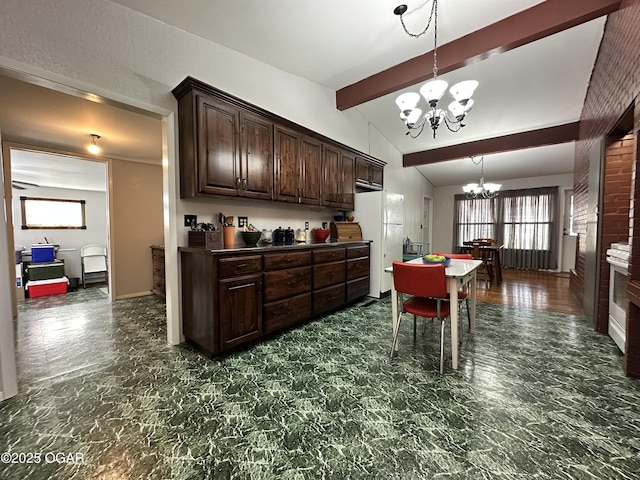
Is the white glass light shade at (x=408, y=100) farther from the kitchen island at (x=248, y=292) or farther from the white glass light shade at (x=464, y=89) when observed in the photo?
the kitchen island at (x=248, y=292)

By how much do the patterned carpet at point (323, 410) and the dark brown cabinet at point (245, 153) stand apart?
165 cm

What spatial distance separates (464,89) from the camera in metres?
2.26

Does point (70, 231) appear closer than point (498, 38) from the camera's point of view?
No

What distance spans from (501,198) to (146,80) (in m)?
8.99

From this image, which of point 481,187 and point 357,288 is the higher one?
point 481,187

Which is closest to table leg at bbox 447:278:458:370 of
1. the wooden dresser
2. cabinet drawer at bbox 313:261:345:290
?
cabinet drawer at bbox 313:261:345:290

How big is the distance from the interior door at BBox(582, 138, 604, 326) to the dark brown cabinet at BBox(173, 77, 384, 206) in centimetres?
303

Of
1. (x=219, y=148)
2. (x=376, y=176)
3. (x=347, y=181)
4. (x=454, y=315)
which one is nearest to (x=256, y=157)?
(x=219, y=148)

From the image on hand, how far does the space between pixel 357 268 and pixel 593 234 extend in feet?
9.16

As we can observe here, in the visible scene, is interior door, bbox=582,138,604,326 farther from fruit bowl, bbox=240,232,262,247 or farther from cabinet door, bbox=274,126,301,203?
fruit bowl, bbox=240,232,262,247

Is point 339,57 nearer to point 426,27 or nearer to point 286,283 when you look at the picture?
point 426,27

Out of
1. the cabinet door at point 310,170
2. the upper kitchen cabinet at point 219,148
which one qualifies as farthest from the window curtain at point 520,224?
the upper kitchen cabinet at point 219,148

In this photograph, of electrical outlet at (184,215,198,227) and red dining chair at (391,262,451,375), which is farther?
electrical outlet at (184,215,198,227)

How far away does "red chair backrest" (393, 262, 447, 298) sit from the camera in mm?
1980
